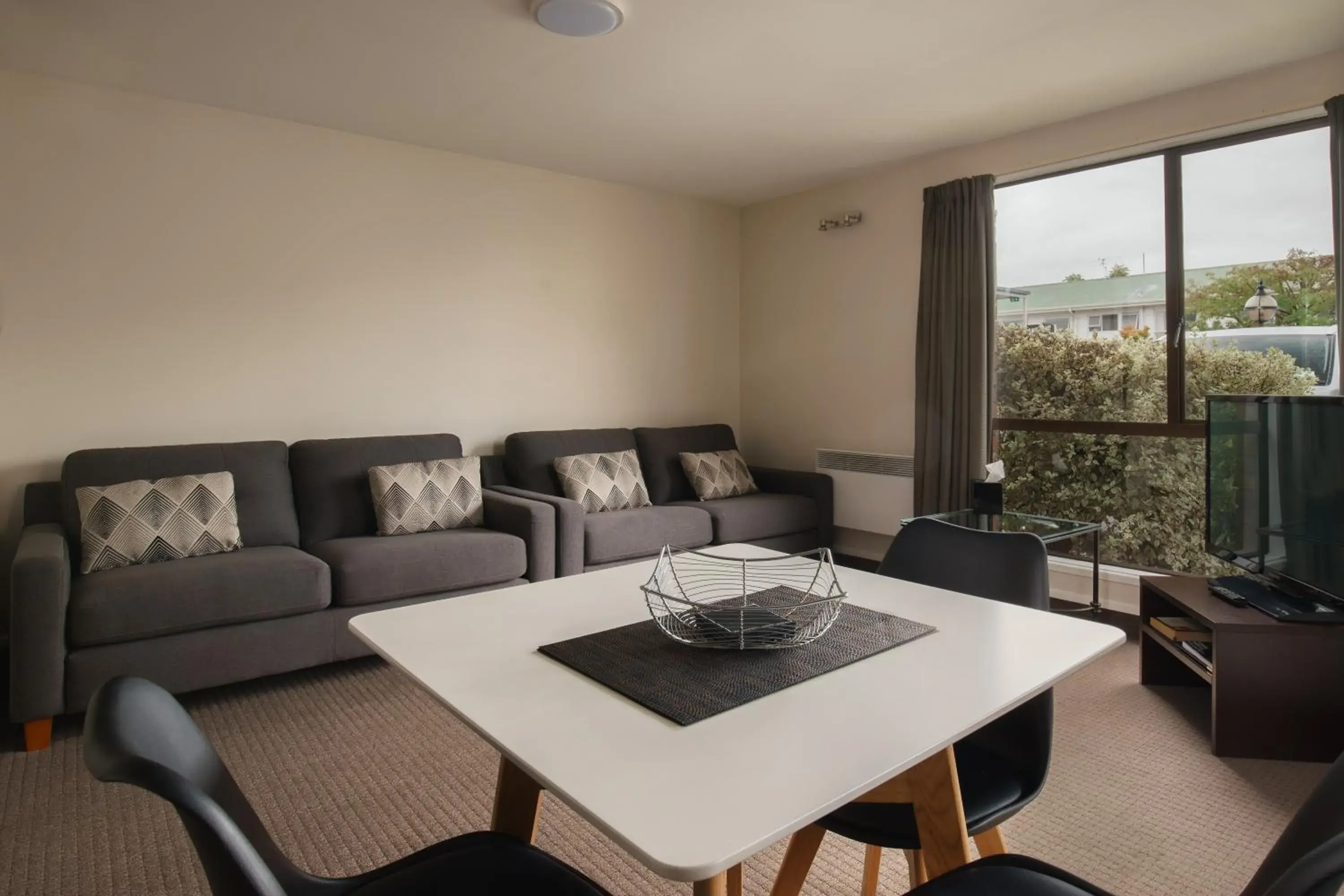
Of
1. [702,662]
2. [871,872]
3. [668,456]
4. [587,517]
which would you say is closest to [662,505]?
[668,456]

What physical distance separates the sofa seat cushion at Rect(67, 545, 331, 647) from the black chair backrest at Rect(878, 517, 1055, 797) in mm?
2204

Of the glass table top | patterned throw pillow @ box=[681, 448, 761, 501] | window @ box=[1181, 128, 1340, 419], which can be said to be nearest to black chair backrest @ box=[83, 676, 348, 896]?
the glass table top

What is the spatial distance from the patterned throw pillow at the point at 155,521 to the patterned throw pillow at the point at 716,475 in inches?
95.4

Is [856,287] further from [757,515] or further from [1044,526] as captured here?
[1044,526]

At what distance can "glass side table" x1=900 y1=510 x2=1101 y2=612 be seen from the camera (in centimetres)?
354

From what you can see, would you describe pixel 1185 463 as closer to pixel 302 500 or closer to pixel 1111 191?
pixel 1111 191

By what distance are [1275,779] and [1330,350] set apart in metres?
1.81

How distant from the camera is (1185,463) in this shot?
3715 mm

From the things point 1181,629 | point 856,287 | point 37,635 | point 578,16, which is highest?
point 578,16

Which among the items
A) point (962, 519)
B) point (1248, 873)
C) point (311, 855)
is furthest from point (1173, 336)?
point (311, 855)

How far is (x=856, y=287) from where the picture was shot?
16.1 ft

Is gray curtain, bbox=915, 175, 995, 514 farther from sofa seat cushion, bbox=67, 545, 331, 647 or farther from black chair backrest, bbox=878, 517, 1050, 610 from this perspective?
sofa seat cushion, bbox=67, 545, 331, 647

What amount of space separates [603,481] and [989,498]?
6.49ft

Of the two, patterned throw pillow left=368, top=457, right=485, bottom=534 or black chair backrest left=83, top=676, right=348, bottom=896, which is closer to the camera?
black chair backrest left=83, top=676, right=348, bottom=896
